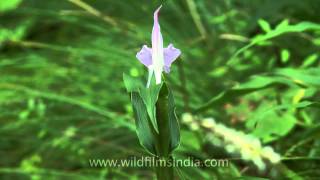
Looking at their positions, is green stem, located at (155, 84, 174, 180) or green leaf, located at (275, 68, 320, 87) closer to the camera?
green stem, located at (155, 84, 174, 180)

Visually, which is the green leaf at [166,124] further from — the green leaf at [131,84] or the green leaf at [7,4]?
the green leaf at [7,4]

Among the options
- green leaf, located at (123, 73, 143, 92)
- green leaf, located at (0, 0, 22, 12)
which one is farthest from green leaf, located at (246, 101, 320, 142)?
green leaf, located at (0, 0, 22, 12)

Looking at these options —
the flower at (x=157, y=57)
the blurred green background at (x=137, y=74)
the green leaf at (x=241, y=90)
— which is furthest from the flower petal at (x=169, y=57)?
the blurred green background at (x=137, y=74)

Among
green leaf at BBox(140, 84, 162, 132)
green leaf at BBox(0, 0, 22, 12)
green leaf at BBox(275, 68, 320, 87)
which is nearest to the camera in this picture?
green leaf at BBox(140, 84, 162, 132)

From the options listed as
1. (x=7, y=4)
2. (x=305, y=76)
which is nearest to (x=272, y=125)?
(x=305, y=76)

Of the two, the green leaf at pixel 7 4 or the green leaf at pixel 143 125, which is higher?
the green leaf at pixel 7 4

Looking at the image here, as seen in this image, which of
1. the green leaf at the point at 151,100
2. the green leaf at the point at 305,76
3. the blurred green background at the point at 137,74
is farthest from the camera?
the blurred green background at the point at 137,74

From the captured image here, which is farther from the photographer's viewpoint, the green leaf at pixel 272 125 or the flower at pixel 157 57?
the green leaf at pixel 272 125

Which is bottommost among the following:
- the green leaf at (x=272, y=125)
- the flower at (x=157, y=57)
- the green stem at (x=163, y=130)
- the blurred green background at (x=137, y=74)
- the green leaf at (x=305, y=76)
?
the green stem at (x=163, y=130)

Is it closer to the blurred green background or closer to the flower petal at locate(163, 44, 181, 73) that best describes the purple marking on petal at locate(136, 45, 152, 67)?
the flower petal at locate(163, 44, 181, 73)

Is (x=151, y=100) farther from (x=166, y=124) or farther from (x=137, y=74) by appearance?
(x=137, y=74)

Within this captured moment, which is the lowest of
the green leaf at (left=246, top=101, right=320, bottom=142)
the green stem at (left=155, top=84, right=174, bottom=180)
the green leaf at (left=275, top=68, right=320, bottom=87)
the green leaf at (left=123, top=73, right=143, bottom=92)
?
the green stem at (left=155, top=84, right=174, bottom=180)
